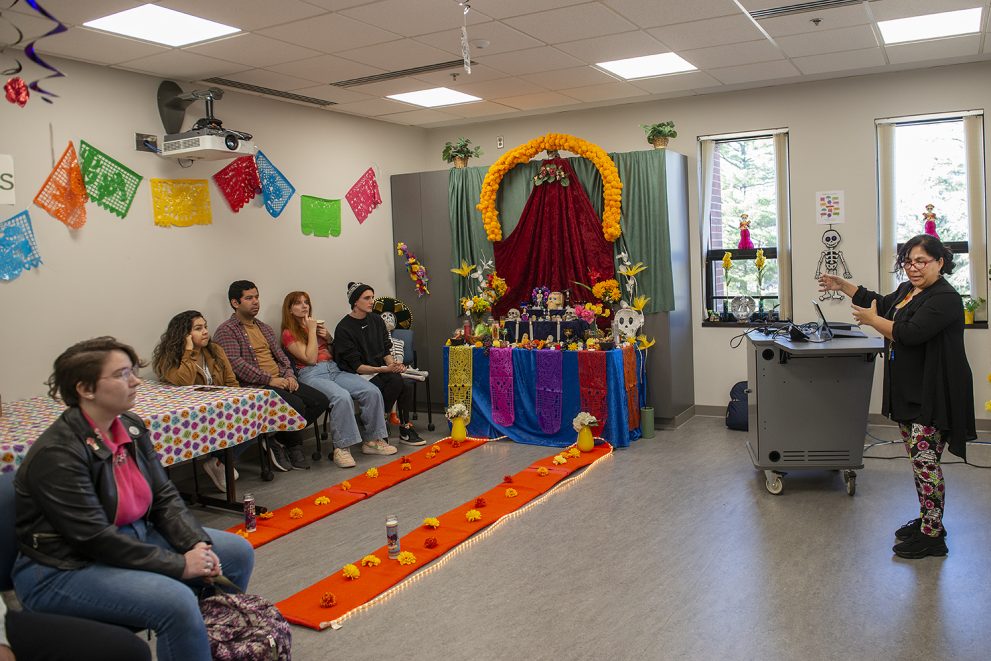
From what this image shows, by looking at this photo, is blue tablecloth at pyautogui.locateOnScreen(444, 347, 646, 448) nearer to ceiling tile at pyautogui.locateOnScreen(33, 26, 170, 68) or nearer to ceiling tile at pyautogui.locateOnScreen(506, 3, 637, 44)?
ceiling tile at pyautogui.locateOnScreen(506, 3, 637, 44)

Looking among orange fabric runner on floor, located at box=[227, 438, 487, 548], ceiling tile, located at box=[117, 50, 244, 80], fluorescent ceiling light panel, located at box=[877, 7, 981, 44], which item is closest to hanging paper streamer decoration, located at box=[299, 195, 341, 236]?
ceiling tile, located at box=[117, 50, 244, 80]

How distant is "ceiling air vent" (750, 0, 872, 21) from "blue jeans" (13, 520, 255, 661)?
401 cm

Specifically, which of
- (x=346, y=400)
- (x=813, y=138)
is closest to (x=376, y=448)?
(x=346, y=400)

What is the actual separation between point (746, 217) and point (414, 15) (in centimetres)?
362

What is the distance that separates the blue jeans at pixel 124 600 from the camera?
2355mm

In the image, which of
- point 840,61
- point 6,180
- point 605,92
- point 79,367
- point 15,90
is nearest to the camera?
point 79,367

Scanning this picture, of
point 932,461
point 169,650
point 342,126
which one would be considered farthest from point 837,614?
point 342,126

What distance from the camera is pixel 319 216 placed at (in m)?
6.79

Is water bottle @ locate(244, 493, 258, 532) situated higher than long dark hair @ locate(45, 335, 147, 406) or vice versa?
long dark hair @ locate(45, 335, 147, 406)

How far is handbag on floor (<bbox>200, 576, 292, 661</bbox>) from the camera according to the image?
2.51 m

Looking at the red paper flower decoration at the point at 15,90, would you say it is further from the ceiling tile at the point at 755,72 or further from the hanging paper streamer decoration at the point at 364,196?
the ceiling tile at the point at 755,72

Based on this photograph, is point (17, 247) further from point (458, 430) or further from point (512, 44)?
point (458, 430)

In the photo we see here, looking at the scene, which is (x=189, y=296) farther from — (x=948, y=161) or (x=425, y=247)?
(x=948, y=161)

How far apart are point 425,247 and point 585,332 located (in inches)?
72.4
